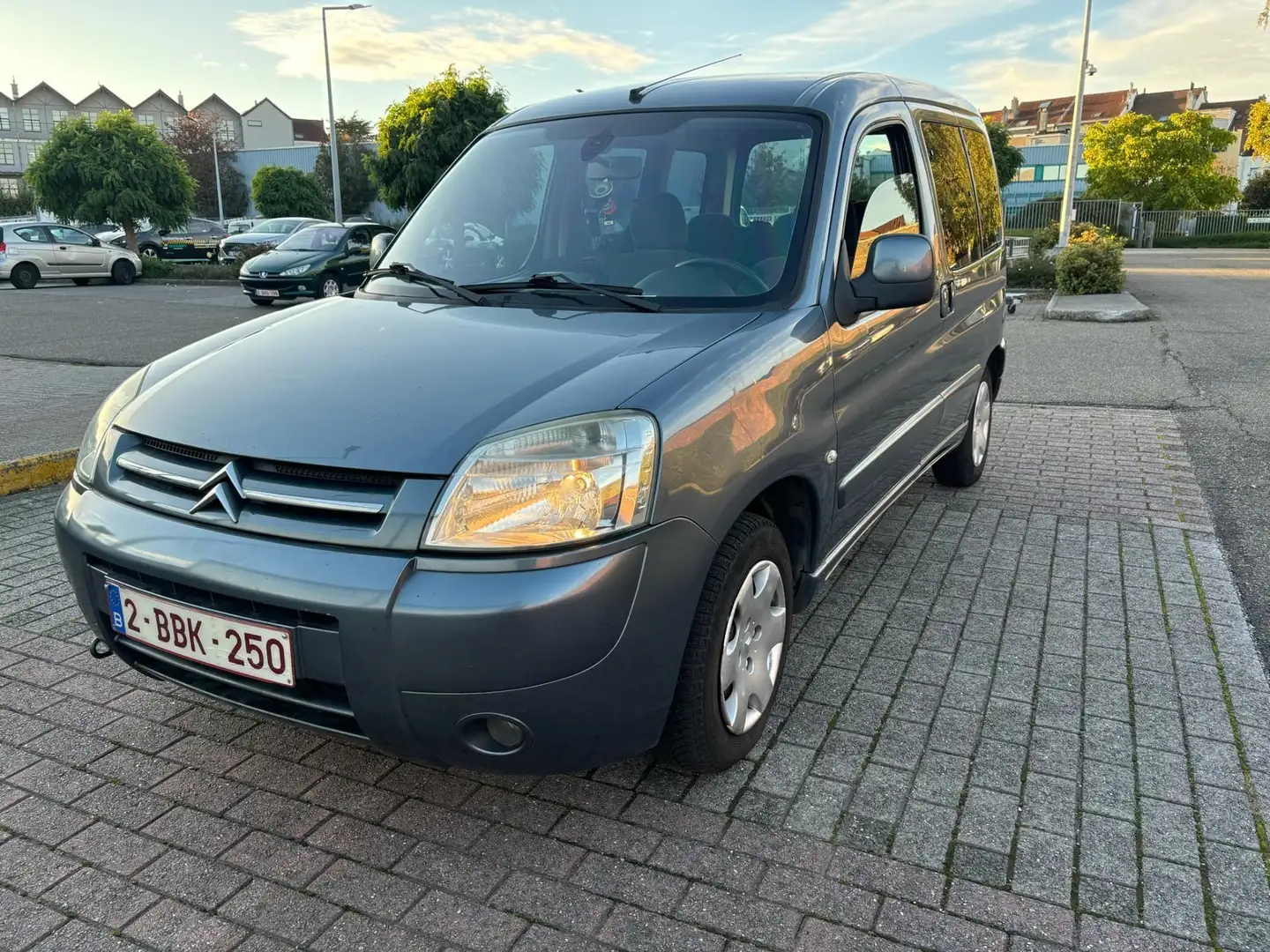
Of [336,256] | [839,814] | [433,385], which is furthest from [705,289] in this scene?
[336,256]

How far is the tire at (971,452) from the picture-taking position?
5.39m

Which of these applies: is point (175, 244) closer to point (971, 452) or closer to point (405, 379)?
point (971, 452)

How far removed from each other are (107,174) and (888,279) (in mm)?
26604

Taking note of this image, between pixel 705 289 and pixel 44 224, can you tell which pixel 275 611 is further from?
pixel 44 224

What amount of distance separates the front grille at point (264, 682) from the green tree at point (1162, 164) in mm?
57364

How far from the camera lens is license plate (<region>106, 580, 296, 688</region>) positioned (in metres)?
2.22

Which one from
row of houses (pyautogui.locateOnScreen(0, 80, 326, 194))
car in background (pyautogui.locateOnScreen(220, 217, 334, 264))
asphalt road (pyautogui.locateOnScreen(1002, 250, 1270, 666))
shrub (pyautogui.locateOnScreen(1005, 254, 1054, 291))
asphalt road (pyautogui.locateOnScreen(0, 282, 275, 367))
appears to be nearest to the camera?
asphalt road (pyautogui.locateOnScreen(1002, 250, 1270, 666))

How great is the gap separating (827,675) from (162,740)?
2176 millimetres

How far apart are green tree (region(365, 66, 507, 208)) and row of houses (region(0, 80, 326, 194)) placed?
2507 inches

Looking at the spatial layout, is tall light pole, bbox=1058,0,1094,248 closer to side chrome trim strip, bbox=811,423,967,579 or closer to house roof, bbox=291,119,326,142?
side chrome trim strip, bbox=811,423,967,579

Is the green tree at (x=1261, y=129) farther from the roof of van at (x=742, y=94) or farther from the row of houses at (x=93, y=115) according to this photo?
the row of houses at (x=93, y=115)

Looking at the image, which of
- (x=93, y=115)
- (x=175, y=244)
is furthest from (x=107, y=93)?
(x=175, y=244)

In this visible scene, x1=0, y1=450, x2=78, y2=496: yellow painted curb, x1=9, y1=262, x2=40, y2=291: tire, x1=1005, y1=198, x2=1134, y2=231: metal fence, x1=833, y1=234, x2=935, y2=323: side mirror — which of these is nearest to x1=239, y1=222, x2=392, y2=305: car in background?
x1=9, y1=262, x2=40, y2=291: tire

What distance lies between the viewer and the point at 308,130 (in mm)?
93875
